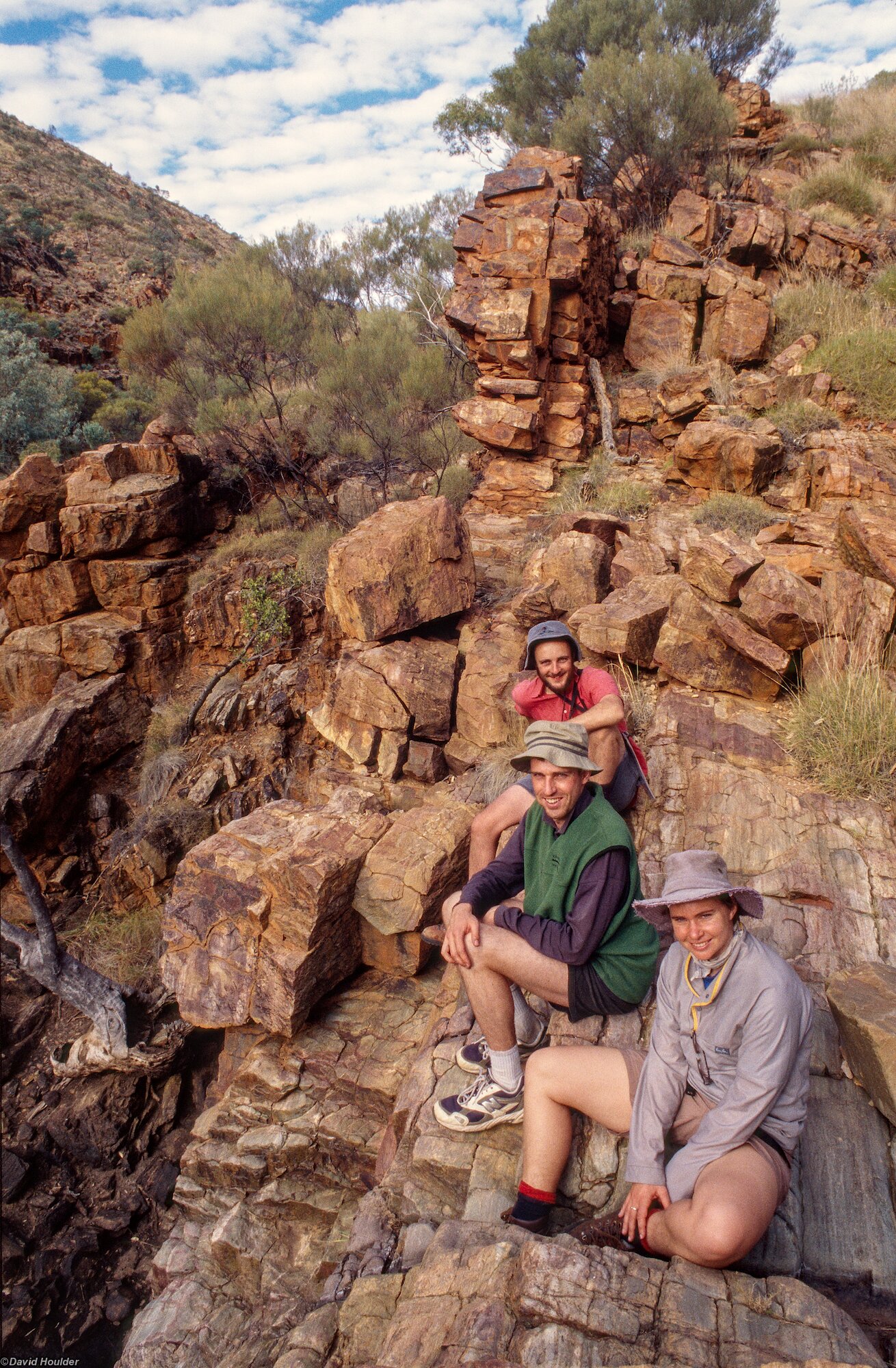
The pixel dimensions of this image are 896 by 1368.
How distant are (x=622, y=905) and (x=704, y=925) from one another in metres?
0.69

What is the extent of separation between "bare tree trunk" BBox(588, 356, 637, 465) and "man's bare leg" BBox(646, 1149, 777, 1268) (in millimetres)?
9617

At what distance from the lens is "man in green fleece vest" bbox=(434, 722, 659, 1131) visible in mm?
3012

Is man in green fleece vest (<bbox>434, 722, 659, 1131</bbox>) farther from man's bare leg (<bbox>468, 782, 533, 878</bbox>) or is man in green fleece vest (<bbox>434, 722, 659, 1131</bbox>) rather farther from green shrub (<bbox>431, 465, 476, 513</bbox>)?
green shrub (<bbox>431, 465, 476, 513</bbox>)

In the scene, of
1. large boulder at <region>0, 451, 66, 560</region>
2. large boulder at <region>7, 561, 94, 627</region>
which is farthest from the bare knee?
large boulder at <region>0, 451, 66, 560</region>

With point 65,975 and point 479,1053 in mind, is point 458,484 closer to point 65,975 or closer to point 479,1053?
point 65,975

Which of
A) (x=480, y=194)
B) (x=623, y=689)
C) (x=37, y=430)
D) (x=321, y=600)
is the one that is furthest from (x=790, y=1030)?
(x=37, y=430)

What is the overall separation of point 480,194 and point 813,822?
1143 centimetres

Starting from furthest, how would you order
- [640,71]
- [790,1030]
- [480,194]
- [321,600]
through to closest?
[640,71] < [480,194] < [321,600] < [790,1030]

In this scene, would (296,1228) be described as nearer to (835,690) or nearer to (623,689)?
(623,689)

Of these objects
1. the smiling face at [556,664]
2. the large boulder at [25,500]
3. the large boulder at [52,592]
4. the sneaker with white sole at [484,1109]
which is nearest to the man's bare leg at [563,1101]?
the sneaker with white sole at [484,1109]

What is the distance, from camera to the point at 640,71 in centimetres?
1419

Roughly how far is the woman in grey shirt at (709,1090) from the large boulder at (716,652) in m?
3.33

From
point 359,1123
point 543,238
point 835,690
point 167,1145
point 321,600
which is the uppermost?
point 543,238

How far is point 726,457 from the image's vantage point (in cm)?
871
